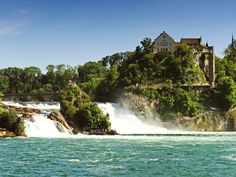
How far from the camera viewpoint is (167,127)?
82.4 meters

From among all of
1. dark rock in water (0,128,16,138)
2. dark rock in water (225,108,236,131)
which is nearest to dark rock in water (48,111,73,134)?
dark rock in water (0,128,16,138)

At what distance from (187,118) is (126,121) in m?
11.0

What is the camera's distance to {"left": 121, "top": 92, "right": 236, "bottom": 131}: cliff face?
8319cm

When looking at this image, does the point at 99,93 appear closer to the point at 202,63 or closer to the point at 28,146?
the point at 202,63

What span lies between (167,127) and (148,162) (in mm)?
48022

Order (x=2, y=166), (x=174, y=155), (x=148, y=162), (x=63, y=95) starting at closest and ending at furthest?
(x=2, y=166) → (x=148, y=162) → (x=174, y=155) → (x=63, y=95)

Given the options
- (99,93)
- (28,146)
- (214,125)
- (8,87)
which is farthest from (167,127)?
(8,87)

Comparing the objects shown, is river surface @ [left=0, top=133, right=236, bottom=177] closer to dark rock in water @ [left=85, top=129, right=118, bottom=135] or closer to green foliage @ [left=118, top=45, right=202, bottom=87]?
dark rock in water @ [left=85, top=129, right=118, bottom=135]

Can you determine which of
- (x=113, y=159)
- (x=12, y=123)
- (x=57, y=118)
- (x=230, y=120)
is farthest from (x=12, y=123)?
(x=230, y=120)

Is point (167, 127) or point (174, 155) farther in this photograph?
point (167, 127)

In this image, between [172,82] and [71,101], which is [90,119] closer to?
[71,101]

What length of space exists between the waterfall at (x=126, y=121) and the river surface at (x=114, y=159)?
28.6 metres

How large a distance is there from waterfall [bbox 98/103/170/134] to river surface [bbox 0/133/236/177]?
1127 inches

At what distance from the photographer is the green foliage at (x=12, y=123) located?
57188mm
